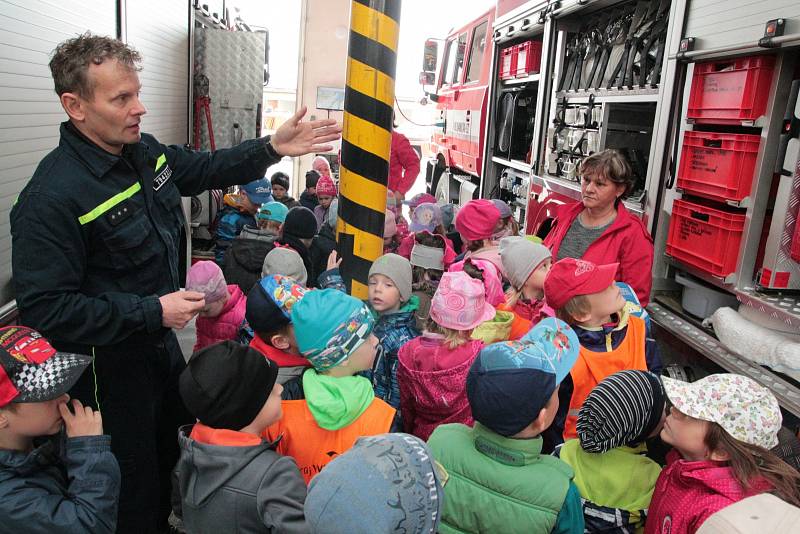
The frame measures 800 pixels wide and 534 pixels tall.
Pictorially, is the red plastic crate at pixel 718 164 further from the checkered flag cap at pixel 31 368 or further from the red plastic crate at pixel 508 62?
the red plastic crate at pixel 508 62

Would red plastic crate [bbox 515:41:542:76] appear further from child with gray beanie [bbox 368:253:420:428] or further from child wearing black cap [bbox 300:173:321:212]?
child with gray beanie [bbox 368:253:420:428]

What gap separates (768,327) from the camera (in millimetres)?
3379

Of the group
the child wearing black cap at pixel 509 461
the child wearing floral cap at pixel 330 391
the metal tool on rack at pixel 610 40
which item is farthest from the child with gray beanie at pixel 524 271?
the metal tool on rack at pixel 610 40

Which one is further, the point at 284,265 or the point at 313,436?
the point at 284,265

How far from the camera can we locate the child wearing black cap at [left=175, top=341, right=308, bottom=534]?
5.42 feet

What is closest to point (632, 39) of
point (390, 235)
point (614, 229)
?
point (614, 229)

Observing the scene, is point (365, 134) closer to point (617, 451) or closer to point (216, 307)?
point (216, 307)

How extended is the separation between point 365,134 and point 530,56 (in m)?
3.89

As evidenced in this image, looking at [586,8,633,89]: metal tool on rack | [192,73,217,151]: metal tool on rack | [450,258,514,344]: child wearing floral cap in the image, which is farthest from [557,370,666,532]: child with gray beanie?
[192,73,217,151]: metal tool on rack

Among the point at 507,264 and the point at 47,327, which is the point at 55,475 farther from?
the point at 507,264

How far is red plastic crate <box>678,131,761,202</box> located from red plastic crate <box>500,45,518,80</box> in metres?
3.55

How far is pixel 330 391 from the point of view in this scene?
2.05m

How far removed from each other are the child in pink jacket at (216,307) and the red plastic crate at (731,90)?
9.44 feet

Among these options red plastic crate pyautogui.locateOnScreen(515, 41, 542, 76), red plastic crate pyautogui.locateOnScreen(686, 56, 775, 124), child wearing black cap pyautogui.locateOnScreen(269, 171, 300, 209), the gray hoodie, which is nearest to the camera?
the gray hoodie
